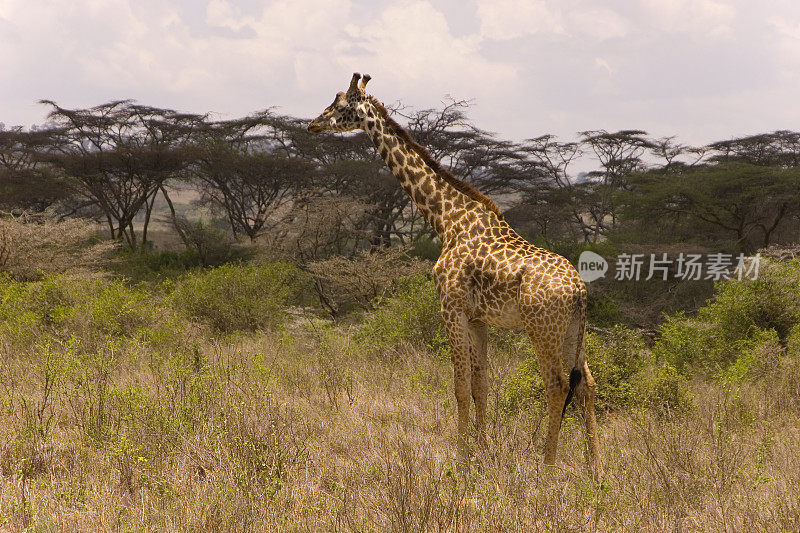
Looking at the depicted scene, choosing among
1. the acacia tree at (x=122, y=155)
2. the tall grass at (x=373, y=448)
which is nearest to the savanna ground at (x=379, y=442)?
the tall grass at (x=373, y=448)

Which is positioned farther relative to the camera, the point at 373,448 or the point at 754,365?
the point at 754,365

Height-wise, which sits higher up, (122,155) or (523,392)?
(122,155)

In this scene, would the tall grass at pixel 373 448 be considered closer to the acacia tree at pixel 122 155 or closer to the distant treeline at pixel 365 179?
the distant treeline at pixel 365 179

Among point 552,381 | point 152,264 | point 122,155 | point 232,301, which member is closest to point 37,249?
point 232,301

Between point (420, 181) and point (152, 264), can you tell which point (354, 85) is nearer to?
point (420, 181)

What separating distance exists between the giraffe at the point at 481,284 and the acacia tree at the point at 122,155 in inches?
683

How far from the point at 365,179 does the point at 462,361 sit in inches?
642

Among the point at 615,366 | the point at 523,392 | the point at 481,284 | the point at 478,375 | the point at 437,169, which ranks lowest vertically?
the point at 523,392

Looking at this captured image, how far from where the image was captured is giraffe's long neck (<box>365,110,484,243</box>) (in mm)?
4211

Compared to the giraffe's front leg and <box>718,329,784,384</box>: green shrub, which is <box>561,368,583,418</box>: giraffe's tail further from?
<box>718,329,784,384</box>: green shrub

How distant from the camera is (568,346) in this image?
146 inches

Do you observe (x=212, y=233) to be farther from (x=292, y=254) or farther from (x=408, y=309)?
(x=408, y=309)

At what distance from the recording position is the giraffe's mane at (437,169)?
414cm

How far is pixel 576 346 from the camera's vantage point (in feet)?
12.2
